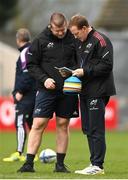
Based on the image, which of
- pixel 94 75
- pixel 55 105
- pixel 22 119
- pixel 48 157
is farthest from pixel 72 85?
pixel 22 119

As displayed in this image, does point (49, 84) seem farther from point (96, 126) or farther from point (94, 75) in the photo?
point (96, 126)

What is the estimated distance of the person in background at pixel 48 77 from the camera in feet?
40.4

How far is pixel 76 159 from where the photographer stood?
1538 centimetres

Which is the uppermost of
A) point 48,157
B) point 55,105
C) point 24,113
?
point 55,105

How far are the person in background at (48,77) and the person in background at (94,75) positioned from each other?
27 centimetres

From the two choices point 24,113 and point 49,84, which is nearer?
point 49,84

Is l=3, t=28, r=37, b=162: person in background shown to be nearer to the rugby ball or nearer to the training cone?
the rugby ball

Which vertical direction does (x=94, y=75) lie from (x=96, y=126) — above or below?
above

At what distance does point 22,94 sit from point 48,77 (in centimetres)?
304

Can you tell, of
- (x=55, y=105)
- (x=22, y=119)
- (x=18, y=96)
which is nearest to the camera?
(x=55, y=105)

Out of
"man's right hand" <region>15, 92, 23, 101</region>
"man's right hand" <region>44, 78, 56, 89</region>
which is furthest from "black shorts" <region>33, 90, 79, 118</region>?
"man's right hand" <region>15, 92, 23, 101</region>

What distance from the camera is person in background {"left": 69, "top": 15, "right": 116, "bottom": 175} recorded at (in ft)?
39.5

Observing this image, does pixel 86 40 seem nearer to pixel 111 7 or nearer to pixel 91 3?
pixel 111 7

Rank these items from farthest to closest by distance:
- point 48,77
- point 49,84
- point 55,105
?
point 55,105 < point 48,77 < point 49,84
